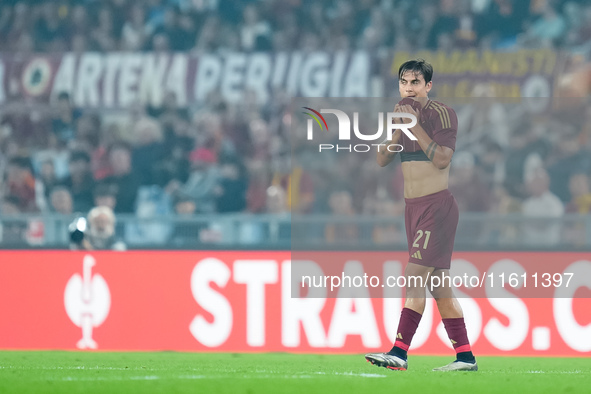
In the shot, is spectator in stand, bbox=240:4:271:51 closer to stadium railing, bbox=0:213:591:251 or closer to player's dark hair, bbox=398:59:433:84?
stadium railing, bbox=0:213:591:251

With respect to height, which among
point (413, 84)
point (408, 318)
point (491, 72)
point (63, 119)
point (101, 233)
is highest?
point (491, 72)

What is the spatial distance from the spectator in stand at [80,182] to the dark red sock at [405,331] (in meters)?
5.77

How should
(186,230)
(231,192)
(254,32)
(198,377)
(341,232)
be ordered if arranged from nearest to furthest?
(198,377), (341,232), (186,230), (231,192), (254,32)

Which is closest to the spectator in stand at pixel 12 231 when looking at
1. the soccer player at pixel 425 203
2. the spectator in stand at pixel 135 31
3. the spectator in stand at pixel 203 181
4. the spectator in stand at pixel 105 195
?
the spectator in stand at pixel 105 195

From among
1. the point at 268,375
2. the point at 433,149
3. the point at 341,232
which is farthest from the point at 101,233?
the point at 433,149

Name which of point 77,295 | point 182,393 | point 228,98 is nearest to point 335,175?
point 77,295

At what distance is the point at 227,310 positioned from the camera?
27.7 feet

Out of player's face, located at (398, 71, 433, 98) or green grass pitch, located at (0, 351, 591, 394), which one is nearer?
green grass pitch, located at (0, 351, 591, 394)

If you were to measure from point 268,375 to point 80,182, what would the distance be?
5738mm

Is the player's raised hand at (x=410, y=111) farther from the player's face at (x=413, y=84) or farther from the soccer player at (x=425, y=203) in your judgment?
the player's face at (x=413, y=84)

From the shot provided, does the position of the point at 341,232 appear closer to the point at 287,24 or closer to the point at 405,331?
the point at 405,331

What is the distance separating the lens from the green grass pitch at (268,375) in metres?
5.34

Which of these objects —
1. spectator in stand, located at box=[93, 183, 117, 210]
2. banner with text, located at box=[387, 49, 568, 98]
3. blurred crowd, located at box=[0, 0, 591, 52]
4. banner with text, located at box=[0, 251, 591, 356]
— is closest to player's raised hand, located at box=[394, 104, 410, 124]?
banner with text, located at box=[0, 251, 591, 356]

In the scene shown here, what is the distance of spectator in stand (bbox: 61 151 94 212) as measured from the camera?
35.7 ft
